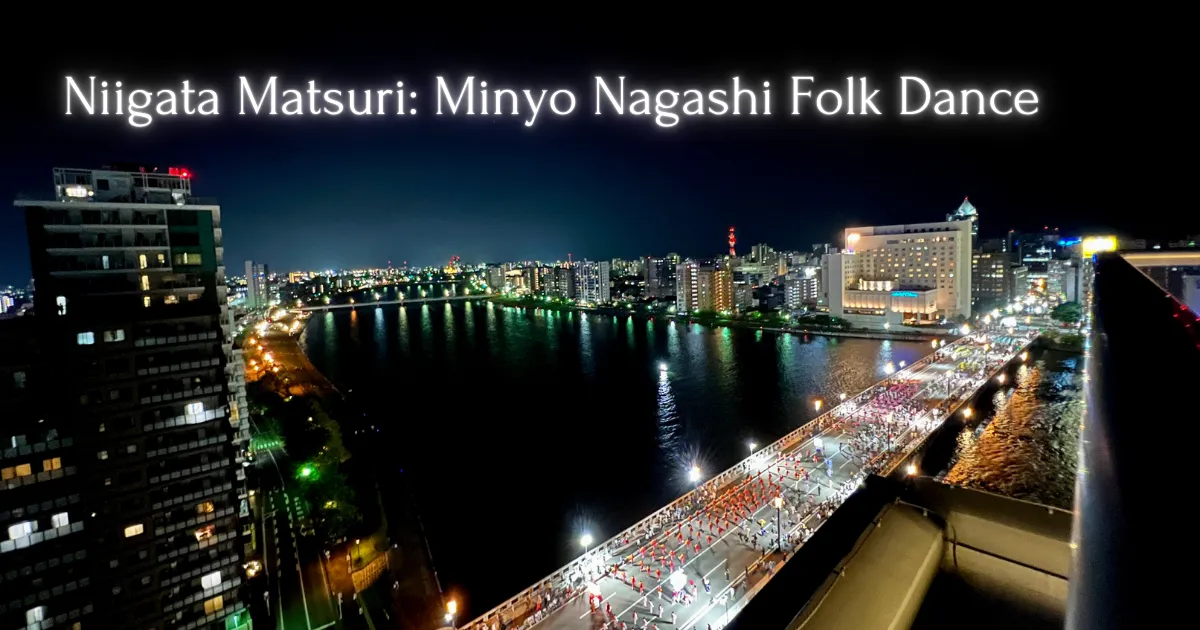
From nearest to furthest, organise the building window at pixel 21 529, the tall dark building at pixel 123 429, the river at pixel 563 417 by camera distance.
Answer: the building window at pixel 21 529, the tall dark building at pixel 123 429, the river at pixel 563 417

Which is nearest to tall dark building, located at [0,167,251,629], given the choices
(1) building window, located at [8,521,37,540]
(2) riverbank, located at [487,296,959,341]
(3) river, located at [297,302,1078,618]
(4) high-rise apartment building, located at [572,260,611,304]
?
(1) building window, located at [8,521,37,540]

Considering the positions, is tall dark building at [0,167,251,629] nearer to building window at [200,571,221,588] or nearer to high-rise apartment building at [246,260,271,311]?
building window at [200,571,221,588]

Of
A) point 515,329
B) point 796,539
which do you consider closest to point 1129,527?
point 796,539

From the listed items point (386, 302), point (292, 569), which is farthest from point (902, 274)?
point (386, 302)

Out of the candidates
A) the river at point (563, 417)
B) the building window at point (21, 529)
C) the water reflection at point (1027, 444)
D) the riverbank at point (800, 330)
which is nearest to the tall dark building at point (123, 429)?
the building window at point (21, 529)

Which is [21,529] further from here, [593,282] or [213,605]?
[593,282]

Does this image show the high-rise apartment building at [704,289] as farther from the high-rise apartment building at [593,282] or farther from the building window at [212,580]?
the building window at [212,580]
